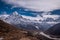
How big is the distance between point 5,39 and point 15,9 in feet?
5.64

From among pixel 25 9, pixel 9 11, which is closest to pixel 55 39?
pixel 25 9

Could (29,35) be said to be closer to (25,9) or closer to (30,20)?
(30,20)

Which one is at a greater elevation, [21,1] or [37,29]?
[21,1]

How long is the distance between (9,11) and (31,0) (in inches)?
52.5

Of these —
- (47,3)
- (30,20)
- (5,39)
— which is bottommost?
(5,39)

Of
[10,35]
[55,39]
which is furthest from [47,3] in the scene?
[10,35]

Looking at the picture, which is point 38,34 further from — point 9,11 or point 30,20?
point 9,11

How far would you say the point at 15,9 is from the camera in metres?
9.09

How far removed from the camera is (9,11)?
356 inches

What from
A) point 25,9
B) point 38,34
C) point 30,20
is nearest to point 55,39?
point 38,34

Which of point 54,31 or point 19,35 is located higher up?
point 54,31

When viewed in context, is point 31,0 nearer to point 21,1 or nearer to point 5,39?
point 21,1

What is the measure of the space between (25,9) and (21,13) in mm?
309

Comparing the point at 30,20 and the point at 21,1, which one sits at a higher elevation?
the point at 21,1
